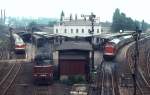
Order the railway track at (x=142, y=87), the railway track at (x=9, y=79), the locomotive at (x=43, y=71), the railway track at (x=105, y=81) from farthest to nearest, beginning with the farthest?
the locomotive at (x=43, y=71) < the railway track at (x=9, y=79) < the railway track at (x=105, y=81) < the railway track at (x=142, y=87)

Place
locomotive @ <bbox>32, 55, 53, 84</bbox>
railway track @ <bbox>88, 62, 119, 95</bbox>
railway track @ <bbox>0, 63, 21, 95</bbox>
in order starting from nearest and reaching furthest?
railway track @ <bbox>88, 62, 119, 95</bbox> → railway track @ <bbox>0, 63, 21, 95</bbox> → locomotive @ <bbox>32, 55, 53, 84</bbox>

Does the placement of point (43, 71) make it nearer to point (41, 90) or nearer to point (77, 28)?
point (41, 90)

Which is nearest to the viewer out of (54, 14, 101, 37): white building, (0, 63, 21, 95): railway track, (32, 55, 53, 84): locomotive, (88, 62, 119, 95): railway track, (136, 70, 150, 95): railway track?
(136, 70, 150, 95): railway track

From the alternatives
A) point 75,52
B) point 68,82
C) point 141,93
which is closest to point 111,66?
point 75,52

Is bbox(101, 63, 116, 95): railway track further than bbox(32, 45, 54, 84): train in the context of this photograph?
No

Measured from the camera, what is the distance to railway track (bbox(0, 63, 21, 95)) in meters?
29.5

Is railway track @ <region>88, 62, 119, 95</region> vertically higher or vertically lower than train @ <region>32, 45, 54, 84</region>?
lower

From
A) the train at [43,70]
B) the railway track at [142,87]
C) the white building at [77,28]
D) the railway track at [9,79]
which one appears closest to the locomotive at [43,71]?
the train at [43,70]

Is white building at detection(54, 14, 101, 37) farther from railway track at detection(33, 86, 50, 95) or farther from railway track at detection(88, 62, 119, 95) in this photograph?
railway track at detection(33, 86, 50, 95)

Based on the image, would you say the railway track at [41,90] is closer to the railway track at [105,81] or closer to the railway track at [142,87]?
the railway track at [105,81]

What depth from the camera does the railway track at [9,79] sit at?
2954cm

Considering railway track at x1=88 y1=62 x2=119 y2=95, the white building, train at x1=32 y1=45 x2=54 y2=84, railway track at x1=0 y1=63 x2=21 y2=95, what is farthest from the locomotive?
the white building

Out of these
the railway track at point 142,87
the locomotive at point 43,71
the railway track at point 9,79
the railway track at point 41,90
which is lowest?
the railway track at point 142,87

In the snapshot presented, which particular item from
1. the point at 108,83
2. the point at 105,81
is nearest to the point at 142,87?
the point at 108,83
